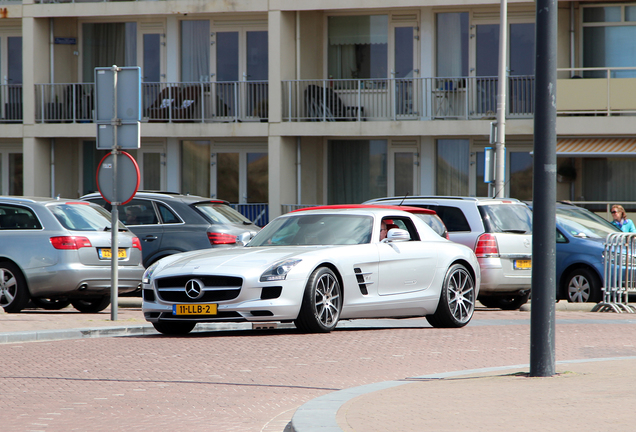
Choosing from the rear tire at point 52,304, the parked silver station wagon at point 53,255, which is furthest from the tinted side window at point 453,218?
the rear tire at point 52,304

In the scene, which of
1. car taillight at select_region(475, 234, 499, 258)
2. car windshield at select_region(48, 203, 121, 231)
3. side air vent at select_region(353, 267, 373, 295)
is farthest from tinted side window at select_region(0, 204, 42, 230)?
car taillight at select_region(475, 234, 499, 258)

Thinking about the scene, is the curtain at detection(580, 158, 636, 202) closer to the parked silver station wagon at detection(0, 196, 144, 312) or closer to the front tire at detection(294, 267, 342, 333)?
the parked silver station wagon at detection(0, 196, 144, 312)

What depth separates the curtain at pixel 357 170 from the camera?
29.2m

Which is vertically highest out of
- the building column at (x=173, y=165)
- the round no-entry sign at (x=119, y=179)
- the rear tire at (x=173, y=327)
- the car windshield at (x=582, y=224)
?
the building column at (x=173, y=165)

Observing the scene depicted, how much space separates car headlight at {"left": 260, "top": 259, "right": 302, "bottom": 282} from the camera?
1077cm

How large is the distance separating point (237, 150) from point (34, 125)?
5997 millimetres

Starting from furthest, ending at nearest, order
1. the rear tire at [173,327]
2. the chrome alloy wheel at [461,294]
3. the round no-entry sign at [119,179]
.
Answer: the round no-entry sign at [119,179] → the chrome alloy wheel at [461,294] → the rear tire at [173,327]

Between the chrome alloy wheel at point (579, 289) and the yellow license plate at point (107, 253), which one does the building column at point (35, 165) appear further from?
the chrome alloy wheel at point (579, 289)

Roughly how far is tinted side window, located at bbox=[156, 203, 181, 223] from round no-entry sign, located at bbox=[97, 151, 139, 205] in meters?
3.76

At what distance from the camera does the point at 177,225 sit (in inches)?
652

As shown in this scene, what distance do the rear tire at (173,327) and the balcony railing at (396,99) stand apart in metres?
16.1

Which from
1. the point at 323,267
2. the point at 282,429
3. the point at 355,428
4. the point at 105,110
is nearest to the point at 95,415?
the point at 282,429

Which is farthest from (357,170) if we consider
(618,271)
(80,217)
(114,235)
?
(114,235)

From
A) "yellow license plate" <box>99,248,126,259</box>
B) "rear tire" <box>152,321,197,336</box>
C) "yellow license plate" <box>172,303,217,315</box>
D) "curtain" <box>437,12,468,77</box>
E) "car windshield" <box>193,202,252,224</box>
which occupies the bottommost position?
"rear tire" <box>152,321,197,336</box>
